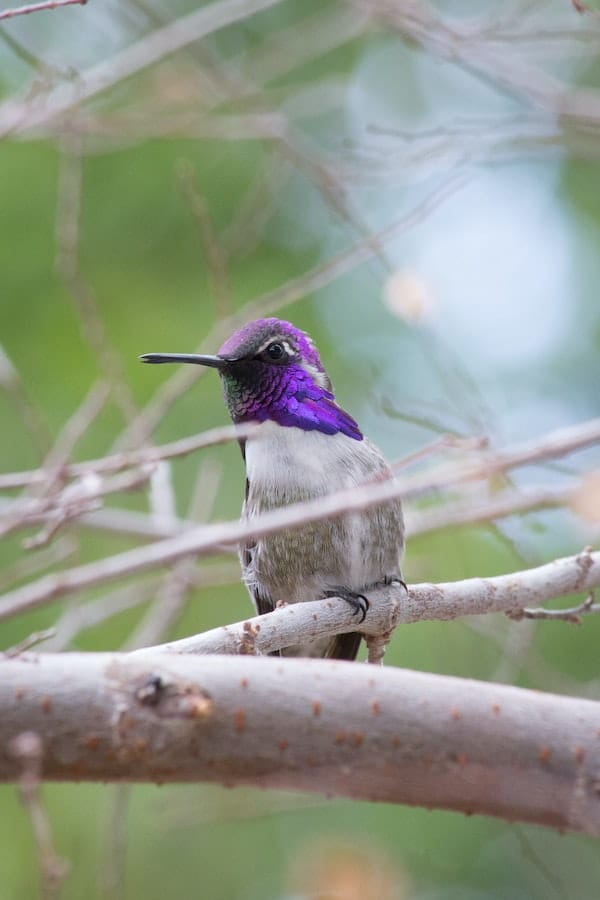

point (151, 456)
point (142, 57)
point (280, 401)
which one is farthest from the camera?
point (142, 57)

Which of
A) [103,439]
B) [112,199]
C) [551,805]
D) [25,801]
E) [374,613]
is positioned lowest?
[551,805]

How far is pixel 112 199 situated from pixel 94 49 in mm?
1004

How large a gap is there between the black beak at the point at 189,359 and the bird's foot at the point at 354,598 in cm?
81

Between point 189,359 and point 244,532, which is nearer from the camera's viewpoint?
point 244,532

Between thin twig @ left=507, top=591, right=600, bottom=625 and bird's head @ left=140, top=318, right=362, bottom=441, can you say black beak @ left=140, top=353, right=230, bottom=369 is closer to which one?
bird's head @ left=140, top=318, right=362, bottom=441

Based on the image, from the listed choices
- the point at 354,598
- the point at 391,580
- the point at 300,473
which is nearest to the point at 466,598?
the point at 354,598

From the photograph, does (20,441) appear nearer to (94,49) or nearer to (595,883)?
(94,49)

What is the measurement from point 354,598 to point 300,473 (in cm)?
49

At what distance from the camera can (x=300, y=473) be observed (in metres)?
3.70

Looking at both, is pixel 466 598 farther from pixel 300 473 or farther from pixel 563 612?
pixel 300 473

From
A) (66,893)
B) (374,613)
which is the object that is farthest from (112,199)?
(374,613)

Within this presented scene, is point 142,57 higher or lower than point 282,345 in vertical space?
higher

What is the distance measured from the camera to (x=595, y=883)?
5.32 m

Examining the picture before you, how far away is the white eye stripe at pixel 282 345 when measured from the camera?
3885mm
